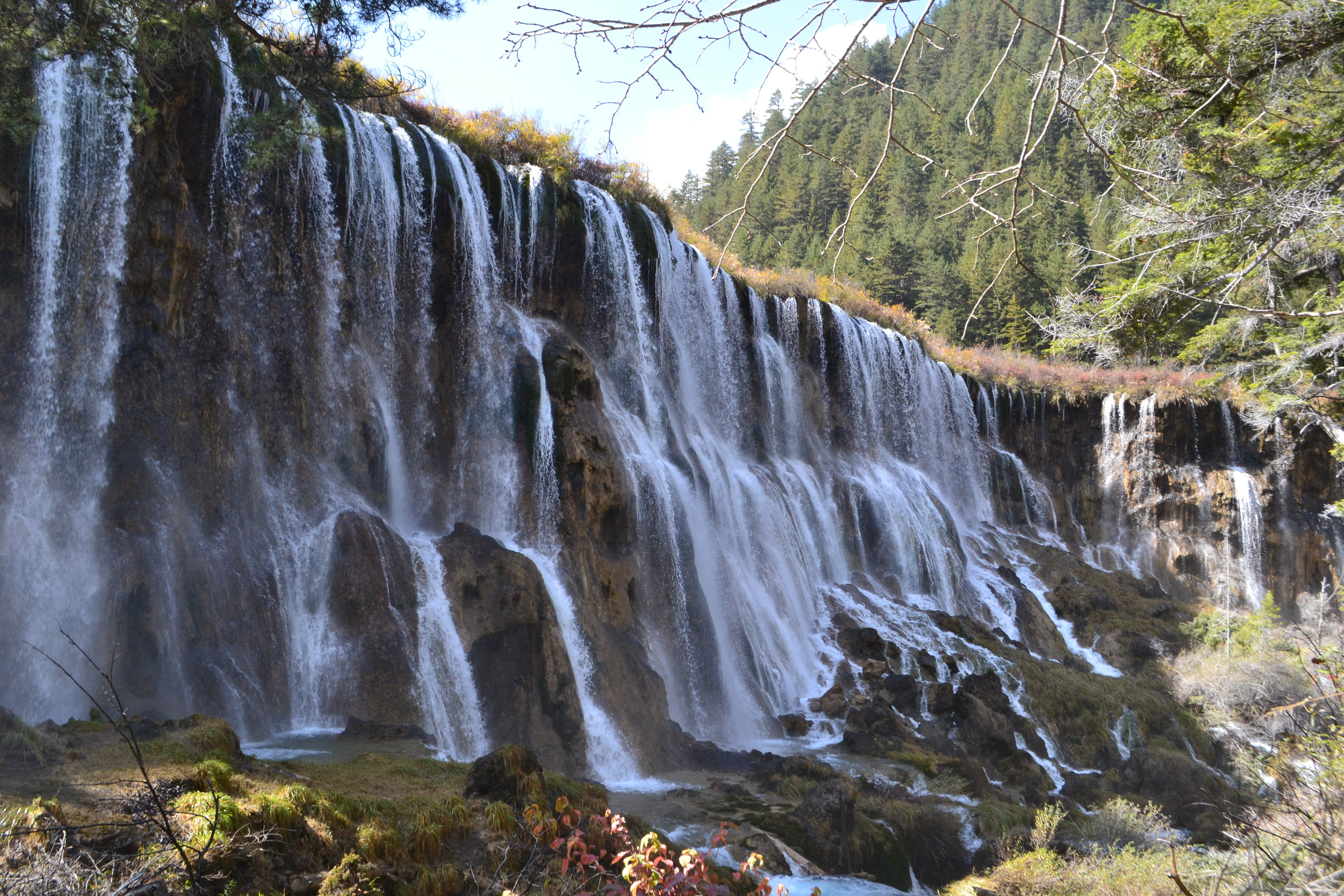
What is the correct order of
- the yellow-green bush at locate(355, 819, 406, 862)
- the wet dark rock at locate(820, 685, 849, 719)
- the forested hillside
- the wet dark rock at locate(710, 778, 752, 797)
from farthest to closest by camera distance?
the forested hillside
the wet dark rock at locate(820, 685, 849, 719)
the wet dark rock at locate(710, 778, 752, 797)
the yellow-green bush at locate(355, 819, 406, 862)

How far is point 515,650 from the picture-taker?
11023 mm

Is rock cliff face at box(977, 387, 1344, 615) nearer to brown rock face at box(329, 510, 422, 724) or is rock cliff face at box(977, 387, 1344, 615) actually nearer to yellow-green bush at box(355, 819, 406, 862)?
brown rock face at box(329, 510, 422, 724)

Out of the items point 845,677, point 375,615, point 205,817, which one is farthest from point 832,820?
point 845,677

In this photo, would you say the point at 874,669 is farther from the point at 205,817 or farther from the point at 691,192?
the point at 691,192

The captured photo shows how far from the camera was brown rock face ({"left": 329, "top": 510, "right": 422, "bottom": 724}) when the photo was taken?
31.9 ft

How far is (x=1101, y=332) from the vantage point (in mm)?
7957

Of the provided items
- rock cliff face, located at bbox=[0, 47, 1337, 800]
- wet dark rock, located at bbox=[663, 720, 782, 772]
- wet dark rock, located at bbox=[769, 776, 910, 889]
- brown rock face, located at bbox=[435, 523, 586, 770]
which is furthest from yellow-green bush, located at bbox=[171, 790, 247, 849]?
wet dark rock, located at bbox=[663, 720, 782, 772]

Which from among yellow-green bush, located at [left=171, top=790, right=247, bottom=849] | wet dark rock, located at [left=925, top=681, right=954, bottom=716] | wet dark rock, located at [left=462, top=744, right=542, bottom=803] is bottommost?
→ wet dark rock, located at [left=925, top=681, right=954, bottom=716]

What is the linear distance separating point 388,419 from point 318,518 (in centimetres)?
263

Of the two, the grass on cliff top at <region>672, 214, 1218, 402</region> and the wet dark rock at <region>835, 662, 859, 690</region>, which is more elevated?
the grass on cliff top at <region>672, 214, 1218, 402</region>

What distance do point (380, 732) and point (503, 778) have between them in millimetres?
3627

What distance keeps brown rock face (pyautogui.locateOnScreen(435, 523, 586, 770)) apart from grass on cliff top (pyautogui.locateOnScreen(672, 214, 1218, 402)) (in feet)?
49.1

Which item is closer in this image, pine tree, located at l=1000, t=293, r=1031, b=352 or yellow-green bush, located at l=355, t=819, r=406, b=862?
yellow-green bush, located at l=355, t=819, r=406, b=862

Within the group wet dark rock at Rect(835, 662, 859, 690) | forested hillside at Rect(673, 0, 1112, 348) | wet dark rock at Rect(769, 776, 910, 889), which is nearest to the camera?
wet dark rock at Rect(769, 776, 910, 889)
